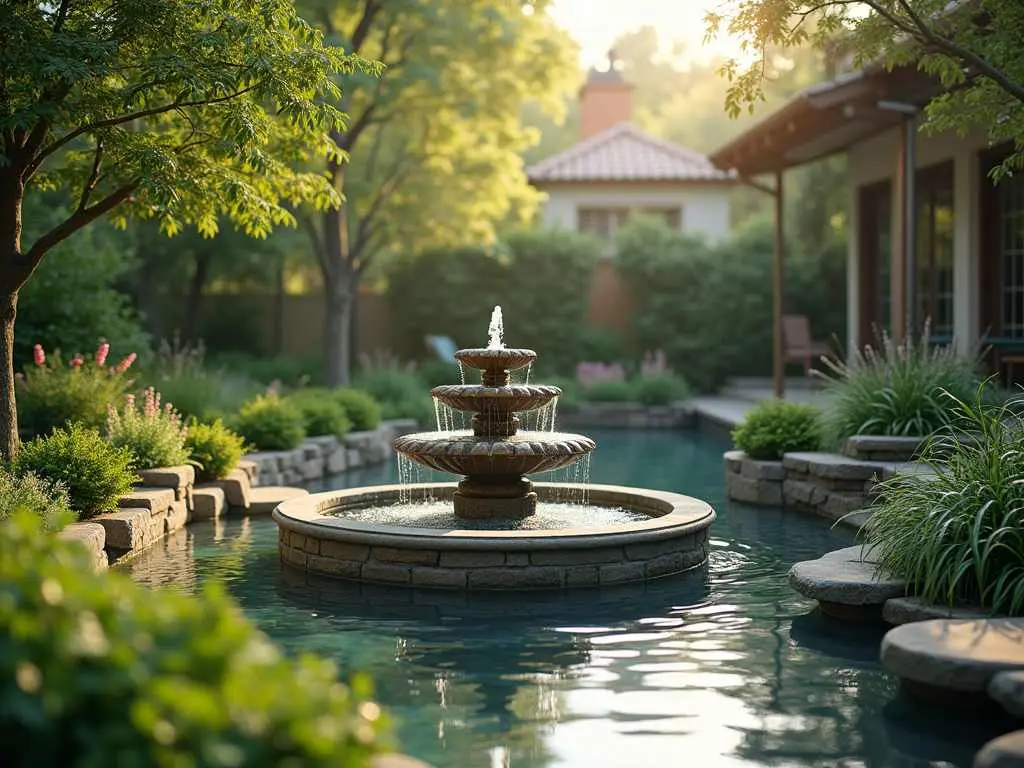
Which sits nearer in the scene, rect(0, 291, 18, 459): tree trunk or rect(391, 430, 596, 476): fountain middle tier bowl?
rect(391, 430, 596, 476): fountain middle tier bowl

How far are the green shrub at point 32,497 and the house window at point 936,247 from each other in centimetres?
1028

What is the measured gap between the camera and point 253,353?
24.0m

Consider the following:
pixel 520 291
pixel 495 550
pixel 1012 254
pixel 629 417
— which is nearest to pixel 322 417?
pixel 495 550

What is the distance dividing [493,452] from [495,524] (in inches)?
25.8

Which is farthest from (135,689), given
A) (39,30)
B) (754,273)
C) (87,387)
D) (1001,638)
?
(754,273)

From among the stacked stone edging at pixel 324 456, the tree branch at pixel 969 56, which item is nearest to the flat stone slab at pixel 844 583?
the tree branch at pixel 969 56

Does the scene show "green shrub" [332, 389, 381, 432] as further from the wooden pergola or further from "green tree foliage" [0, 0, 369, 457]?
"green tree foliage" [0, 0, 369, 457]

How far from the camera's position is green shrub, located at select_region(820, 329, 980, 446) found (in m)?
9.84

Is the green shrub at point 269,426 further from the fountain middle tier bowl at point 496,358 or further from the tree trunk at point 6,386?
the fountain middle tier bowl at point 496,358

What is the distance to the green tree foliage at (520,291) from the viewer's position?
22.7 meters

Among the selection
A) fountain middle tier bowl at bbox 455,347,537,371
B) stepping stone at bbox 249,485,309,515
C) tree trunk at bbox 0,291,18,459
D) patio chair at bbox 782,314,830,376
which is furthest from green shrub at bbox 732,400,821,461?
patio chair at bbox 782,314,830,376

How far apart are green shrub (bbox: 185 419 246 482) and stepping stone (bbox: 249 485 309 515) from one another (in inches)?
14.3

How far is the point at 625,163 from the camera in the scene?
28656mm

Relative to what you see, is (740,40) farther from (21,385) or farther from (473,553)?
(21,385)
